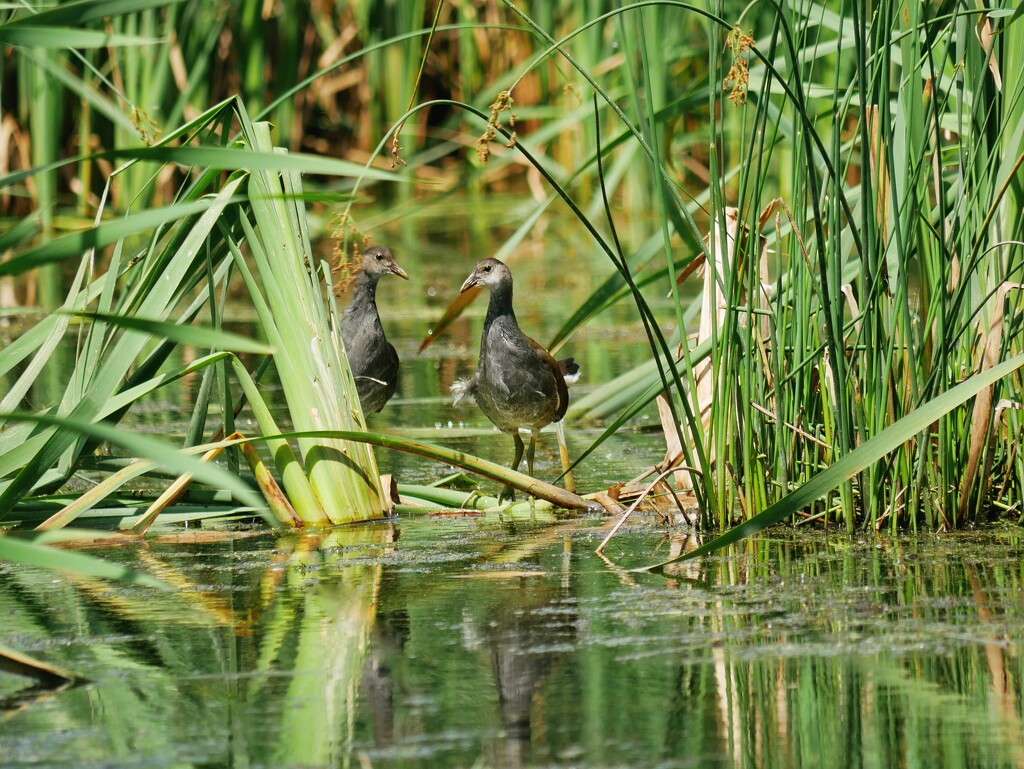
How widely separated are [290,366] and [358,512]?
→ 0.43 m

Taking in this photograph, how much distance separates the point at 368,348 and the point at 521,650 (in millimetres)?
2635

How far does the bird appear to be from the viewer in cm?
477

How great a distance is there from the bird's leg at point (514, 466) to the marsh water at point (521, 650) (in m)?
0.13

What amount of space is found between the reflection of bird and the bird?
0.28 meters

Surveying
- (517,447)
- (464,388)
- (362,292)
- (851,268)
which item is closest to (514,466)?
(517,447)

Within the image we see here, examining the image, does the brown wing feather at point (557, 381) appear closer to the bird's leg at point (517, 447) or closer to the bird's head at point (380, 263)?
the bird's leg at point (517, 447)

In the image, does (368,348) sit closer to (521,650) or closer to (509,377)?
→ (509,377)

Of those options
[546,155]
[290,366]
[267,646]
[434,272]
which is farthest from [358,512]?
[546,155]

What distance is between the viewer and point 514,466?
15.4 ft

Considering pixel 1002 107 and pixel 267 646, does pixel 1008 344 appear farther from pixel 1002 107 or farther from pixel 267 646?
pixel 267 646

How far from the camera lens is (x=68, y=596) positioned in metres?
3.19

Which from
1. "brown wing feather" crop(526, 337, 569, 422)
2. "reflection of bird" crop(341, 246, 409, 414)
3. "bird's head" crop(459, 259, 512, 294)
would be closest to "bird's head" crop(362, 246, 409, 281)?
"reflection of bird" crop(341, 246, 409, 414)

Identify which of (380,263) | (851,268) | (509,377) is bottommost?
(509,377)

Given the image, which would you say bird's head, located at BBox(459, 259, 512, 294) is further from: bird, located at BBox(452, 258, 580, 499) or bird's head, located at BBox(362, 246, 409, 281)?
bird's head, located at BBox(362, 246, 409, 281)
